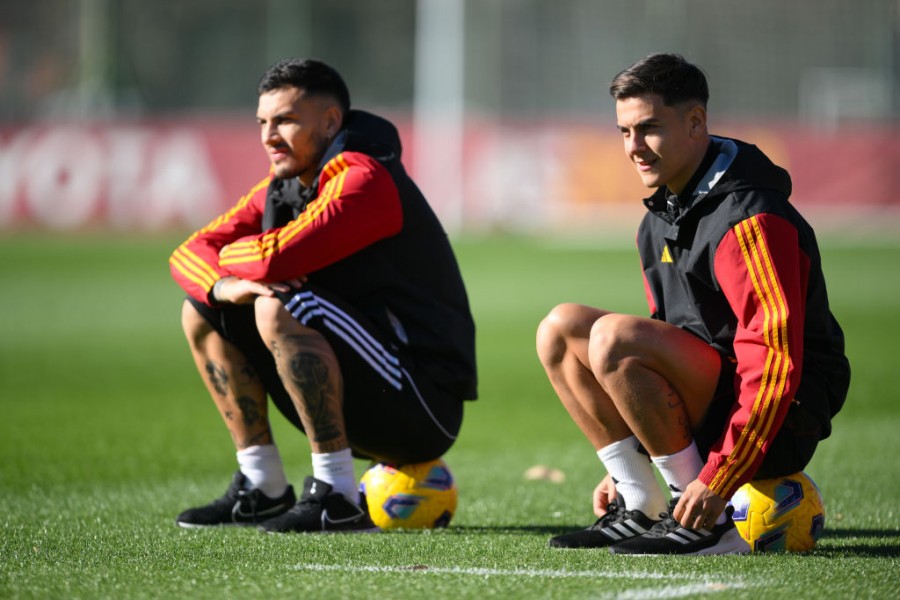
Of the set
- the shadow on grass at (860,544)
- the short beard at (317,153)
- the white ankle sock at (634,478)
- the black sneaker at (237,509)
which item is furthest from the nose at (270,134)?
the shadow on grass at (860,544)

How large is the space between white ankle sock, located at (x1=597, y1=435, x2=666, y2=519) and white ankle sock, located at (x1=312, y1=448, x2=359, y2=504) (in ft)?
3.11

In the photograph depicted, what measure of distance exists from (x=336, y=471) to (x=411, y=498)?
32cm

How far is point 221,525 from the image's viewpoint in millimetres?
5078

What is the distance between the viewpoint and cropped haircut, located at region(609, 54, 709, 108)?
14.5 feet

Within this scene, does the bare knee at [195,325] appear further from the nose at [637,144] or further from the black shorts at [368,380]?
the nose at [637,144]

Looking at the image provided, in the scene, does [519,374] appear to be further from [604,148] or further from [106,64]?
[106,64]

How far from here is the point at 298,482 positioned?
6402 mm

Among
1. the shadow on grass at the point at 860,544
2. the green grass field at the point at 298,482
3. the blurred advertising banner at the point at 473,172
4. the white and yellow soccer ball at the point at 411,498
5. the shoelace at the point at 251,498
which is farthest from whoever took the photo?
the blurred advertising banner at the point at 473,172

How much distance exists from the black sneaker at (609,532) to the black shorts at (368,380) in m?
0.76

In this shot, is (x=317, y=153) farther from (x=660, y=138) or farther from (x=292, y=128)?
(x=660, y=138)

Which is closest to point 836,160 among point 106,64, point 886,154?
point 886,154

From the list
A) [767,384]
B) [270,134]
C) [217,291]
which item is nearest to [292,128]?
[270,134]

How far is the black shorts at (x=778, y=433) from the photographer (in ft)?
14.0

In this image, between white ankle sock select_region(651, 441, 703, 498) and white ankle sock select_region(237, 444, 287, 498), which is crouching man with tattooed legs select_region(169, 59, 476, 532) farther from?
white ankle sock select_region(651, 441, 703, 498)
